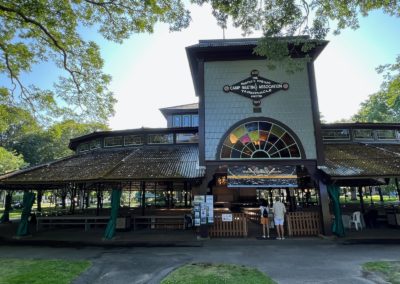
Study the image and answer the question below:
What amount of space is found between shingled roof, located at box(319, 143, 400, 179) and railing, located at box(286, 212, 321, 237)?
7.77 feet

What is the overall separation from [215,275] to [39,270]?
4982 millimetres

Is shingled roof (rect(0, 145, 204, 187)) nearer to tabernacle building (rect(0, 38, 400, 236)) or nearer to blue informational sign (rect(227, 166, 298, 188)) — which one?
tabernacle building (rect(0, 38, 400, 236))

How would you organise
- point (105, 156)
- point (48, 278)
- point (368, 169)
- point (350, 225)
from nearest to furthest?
point (48, 278), point (368, 169), point (350, 225), point (105, 156)

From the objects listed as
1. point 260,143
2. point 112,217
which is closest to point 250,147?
point 260,143

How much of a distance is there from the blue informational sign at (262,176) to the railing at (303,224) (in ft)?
5.35

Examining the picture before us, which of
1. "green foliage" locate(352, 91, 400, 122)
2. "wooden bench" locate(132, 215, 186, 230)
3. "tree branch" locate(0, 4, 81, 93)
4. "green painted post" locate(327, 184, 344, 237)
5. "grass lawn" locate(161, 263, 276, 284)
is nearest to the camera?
"grass lawn" locate(161, 263, 276, 284)

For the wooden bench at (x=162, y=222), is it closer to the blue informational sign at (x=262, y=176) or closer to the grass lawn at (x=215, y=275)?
the blue informational sign at (x=262, y=176)

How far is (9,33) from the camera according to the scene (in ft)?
42.4

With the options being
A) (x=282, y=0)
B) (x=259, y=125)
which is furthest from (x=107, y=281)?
(x=282, y=0)

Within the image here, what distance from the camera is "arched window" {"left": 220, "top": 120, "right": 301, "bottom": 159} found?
1245 cm

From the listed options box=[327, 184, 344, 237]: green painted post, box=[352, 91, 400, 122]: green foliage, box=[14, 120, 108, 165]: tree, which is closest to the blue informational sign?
box=[327, 184, 344, 237]: green painted post

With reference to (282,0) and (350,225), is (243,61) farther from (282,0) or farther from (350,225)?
(350,225)

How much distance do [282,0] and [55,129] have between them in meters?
13.4

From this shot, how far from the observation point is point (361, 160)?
43.4 ft
